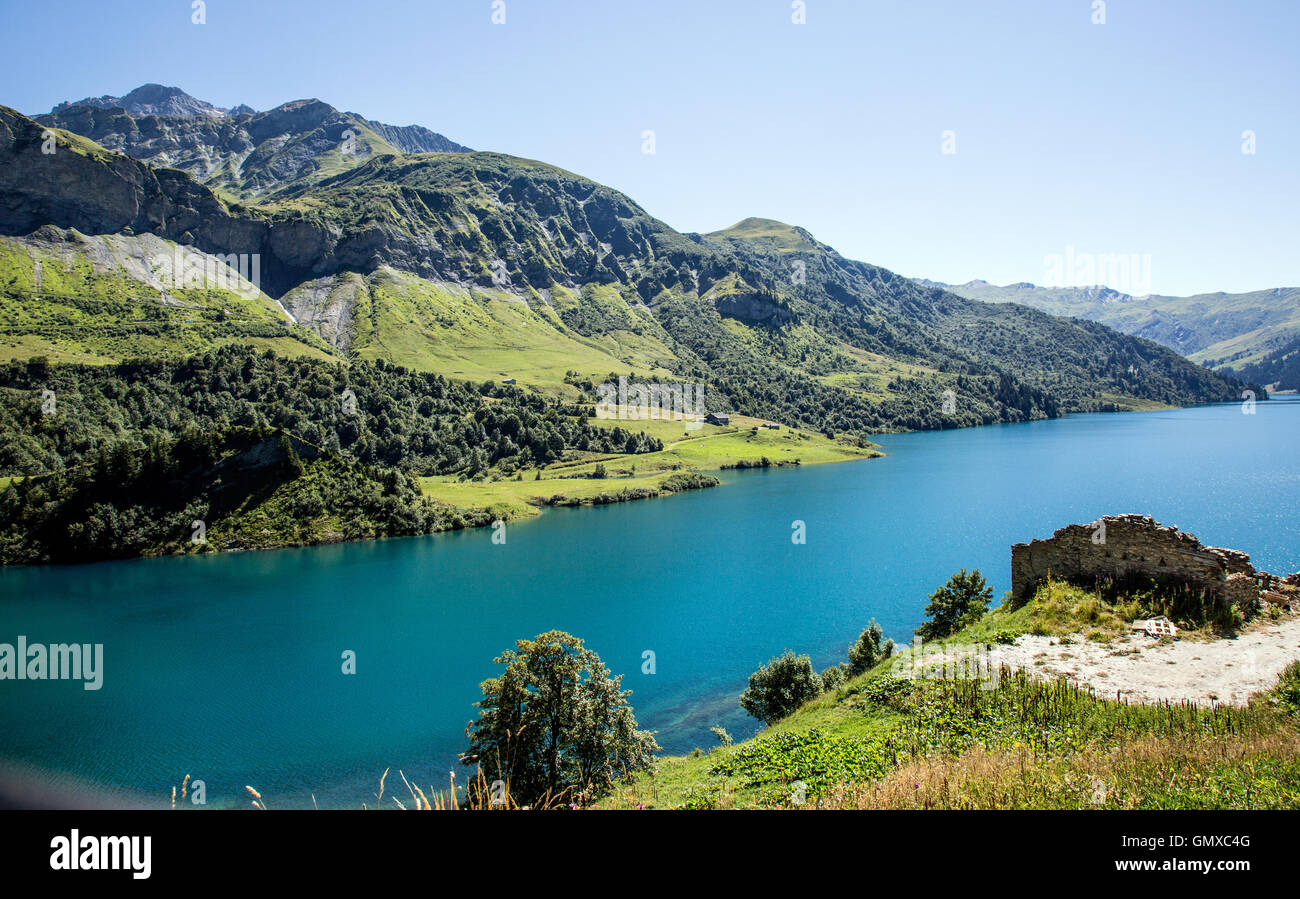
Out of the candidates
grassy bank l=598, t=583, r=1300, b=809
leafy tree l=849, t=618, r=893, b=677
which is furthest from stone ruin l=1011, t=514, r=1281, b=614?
leafy tree l=849, t=618, r=893, b=677

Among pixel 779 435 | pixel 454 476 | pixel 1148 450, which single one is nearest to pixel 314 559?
pixel 454 476

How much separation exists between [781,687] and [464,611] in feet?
129

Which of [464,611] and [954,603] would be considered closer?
[954,603]

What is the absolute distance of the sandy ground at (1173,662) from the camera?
17.1m

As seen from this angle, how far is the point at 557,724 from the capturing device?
26.4 metres

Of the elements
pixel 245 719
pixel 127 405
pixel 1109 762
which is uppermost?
pixel 127 405

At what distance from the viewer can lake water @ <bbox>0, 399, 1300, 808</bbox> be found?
39531mm

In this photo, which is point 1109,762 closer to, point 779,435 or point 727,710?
point 727,710

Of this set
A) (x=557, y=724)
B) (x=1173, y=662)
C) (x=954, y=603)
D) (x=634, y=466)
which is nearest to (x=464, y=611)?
(x=557, y=724)

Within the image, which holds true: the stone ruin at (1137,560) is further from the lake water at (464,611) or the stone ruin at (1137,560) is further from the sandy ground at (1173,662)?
the lake water at (464,611)

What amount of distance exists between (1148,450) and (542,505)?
456 feet

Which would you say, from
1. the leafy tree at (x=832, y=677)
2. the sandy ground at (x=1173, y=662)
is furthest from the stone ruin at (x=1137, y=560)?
the leafy tree at (x=832, y=677)

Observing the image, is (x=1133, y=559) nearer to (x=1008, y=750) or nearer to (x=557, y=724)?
(x=1008, y=750)
